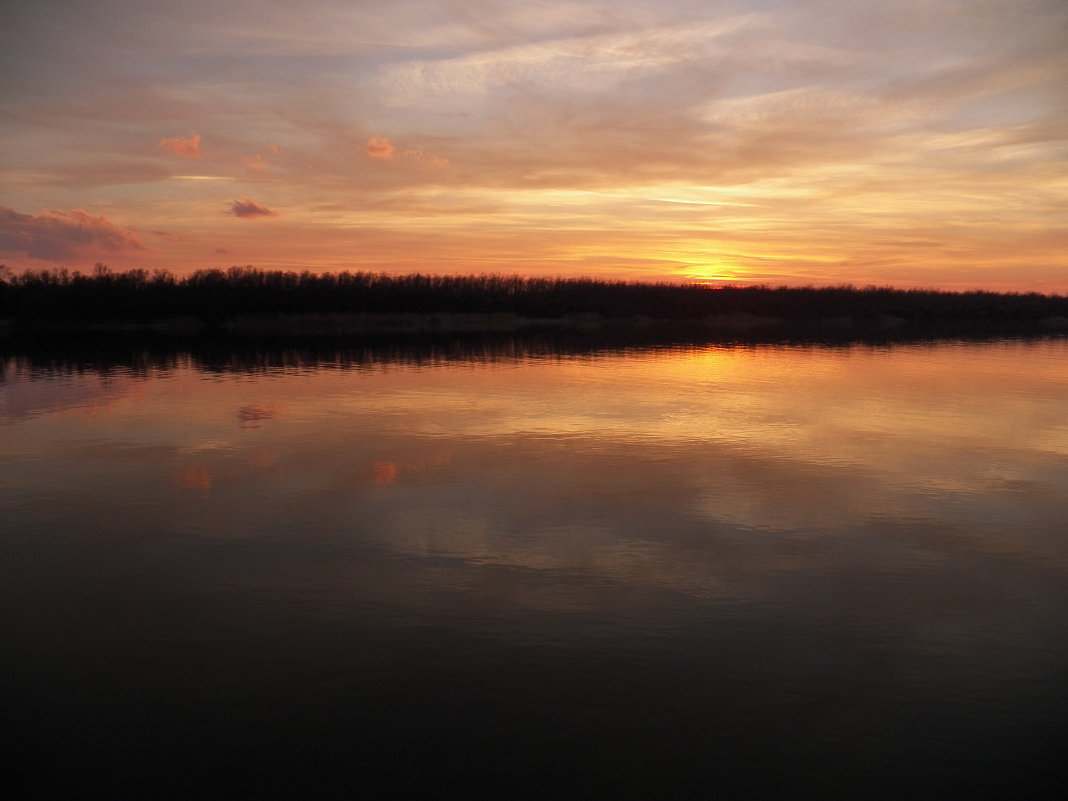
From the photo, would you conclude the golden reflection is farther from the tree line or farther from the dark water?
the tree line

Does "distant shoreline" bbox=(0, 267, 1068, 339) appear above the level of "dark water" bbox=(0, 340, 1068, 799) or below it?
above

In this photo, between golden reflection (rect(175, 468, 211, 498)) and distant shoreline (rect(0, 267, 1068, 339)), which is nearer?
golden reflection (rect(175, 468, 211, 498))

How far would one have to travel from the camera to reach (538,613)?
7840 millimetres

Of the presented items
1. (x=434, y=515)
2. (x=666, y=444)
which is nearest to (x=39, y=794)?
(x=434, y=515)

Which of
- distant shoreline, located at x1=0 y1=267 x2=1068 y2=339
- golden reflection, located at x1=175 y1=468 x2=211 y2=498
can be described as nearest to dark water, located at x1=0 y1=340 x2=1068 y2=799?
golden reflection, located at x1=175 y1=468 x2=211 y2=498

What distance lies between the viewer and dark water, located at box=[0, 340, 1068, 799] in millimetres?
5578

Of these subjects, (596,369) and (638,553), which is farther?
(596,369)

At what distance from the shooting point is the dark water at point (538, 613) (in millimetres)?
5578

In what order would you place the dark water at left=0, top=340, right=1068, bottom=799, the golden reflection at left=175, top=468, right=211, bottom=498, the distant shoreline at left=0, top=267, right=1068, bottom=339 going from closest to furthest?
1. the dark water at left=0, top=340, right=1068, bottom=799
2. the golden reflection at left=175, top=468, right=211, bottom=498
3. the distant shoreline at left=0, top=267, right=1068, bottom=339

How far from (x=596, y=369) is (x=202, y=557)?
84.0 feet

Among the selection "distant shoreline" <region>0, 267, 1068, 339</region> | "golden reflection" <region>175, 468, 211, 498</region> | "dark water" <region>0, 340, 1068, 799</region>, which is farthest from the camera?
"distant shoreline" <region>0, 267, 1068, 339</region>

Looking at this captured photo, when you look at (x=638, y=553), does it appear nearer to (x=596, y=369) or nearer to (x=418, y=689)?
(x=418, y=689)

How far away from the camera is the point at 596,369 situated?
34.0 meters

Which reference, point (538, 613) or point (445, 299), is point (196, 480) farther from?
point (445, 299)
